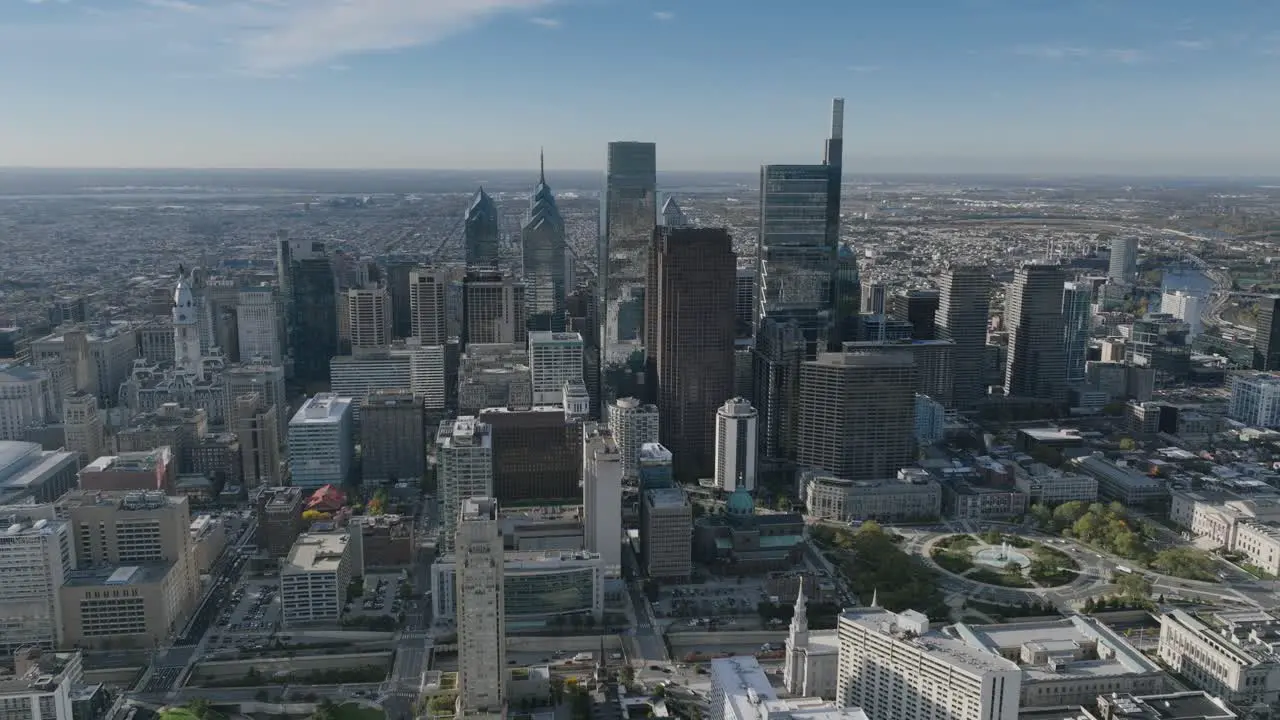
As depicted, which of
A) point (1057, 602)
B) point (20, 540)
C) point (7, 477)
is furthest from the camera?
point (7, 477)

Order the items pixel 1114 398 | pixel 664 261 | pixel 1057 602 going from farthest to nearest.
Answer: pixel 1114 398
pixel 664 261
pixel 1057 602

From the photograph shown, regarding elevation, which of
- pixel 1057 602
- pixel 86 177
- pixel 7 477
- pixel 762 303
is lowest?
pixel 1057 602

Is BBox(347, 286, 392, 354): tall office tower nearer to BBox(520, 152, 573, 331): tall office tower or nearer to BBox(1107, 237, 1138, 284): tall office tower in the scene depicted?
BBox(520, 152, 573, 331): tall office tower

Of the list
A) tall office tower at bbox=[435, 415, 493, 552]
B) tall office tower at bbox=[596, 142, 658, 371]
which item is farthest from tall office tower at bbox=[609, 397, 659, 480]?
tall office tower at bbox=[596, 142, 658, 371]

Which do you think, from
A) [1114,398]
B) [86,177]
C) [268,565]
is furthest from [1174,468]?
[86,177]

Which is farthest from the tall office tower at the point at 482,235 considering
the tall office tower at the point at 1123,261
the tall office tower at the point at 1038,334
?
the tall office tower at the point at 1123,261

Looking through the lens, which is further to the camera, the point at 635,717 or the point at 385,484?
the point at 385,484

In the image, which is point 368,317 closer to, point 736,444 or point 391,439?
point 391,439

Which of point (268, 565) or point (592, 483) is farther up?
point (592, 483)

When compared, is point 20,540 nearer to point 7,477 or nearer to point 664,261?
point 7,477
